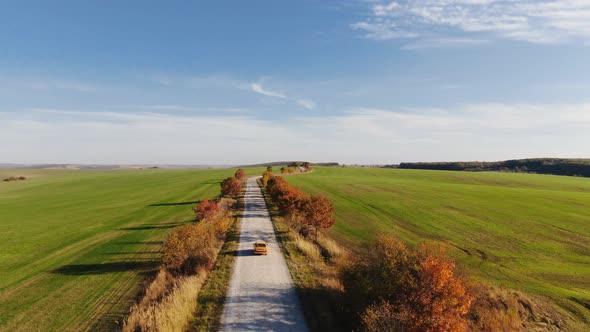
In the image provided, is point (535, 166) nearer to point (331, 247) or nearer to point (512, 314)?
point (331, 247)

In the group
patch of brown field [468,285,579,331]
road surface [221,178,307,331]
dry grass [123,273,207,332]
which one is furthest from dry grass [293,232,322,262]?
patch of brown field [468,285,579,331]

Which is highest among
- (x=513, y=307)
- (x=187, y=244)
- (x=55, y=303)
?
(x=187, y=244)

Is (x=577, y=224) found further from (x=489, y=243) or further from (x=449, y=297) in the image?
(x=449, y=297)

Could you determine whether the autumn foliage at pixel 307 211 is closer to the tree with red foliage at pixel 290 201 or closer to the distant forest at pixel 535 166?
the tree with red foliage at pixel 290 201

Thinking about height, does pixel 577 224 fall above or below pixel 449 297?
below

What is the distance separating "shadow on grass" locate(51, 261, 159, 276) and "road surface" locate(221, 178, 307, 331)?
9533mm

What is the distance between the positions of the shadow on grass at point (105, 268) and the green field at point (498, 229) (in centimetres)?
→ 2309

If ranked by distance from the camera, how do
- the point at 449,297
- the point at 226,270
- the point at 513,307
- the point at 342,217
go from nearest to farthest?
1. the point at 449,297
2. the point at 513,307
3. the point at 226,270
4. the point at 342,217

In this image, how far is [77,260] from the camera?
31.4 meters

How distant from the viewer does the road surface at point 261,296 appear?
16188 mm

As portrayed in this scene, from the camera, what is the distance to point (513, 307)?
18281mm

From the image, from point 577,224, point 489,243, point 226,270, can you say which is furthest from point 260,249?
point 577,224

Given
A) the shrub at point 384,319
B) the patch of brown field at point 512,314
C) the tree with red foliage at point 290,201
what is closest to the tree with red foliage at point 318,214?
the tree with red foliage at point 290,201

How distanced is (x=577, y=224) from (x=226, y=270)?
170 feet
